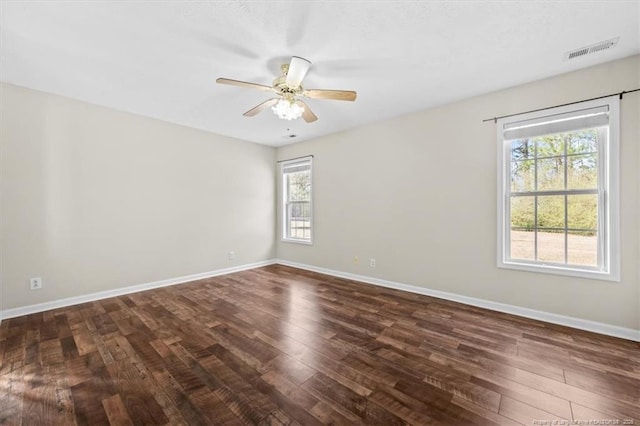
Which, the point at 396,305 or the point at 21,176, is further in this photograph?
the point at 396,305

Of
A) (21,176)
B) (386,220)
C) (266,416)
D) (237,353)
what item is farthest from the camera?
(386,220)

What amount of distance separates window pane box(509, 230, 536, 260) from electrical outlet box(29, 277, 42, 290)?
18.2 feet

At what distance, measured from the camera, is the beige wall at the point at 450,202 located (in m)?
2.41

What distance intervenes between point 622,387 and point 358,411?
1801mm

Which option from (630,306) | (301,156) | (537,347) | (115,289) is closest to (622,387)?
(537,347)

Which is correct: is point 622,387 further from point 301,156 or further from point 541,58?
point 301,156

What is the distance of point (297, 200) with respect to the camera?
554 cm

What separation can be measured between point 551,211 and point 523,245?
1.50ft

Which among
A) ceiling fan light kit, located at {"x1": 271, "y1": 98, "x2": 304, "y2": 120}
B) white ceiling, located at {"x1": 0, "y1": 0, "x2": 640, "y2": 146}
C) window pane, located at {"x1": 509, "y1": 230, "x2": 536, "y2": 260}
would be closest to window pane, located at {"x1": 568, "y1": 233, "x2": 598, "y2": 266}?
window pane, located at {"x1": 509, "y1": 230, "x2": 536, "y2": 260}

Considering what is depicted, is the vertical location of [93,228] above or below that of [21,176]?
below

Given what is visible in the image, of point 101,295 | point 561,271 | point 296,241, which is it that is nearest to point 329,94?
point 561,271

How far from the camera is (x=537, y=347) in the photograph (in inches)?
88.3

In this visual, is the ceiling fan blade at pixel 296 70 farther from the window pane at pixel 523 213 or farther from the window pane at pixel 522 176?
the window pane at pixel 523 213

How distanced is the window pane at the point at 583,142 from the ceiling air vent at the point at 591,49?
0.74 m
